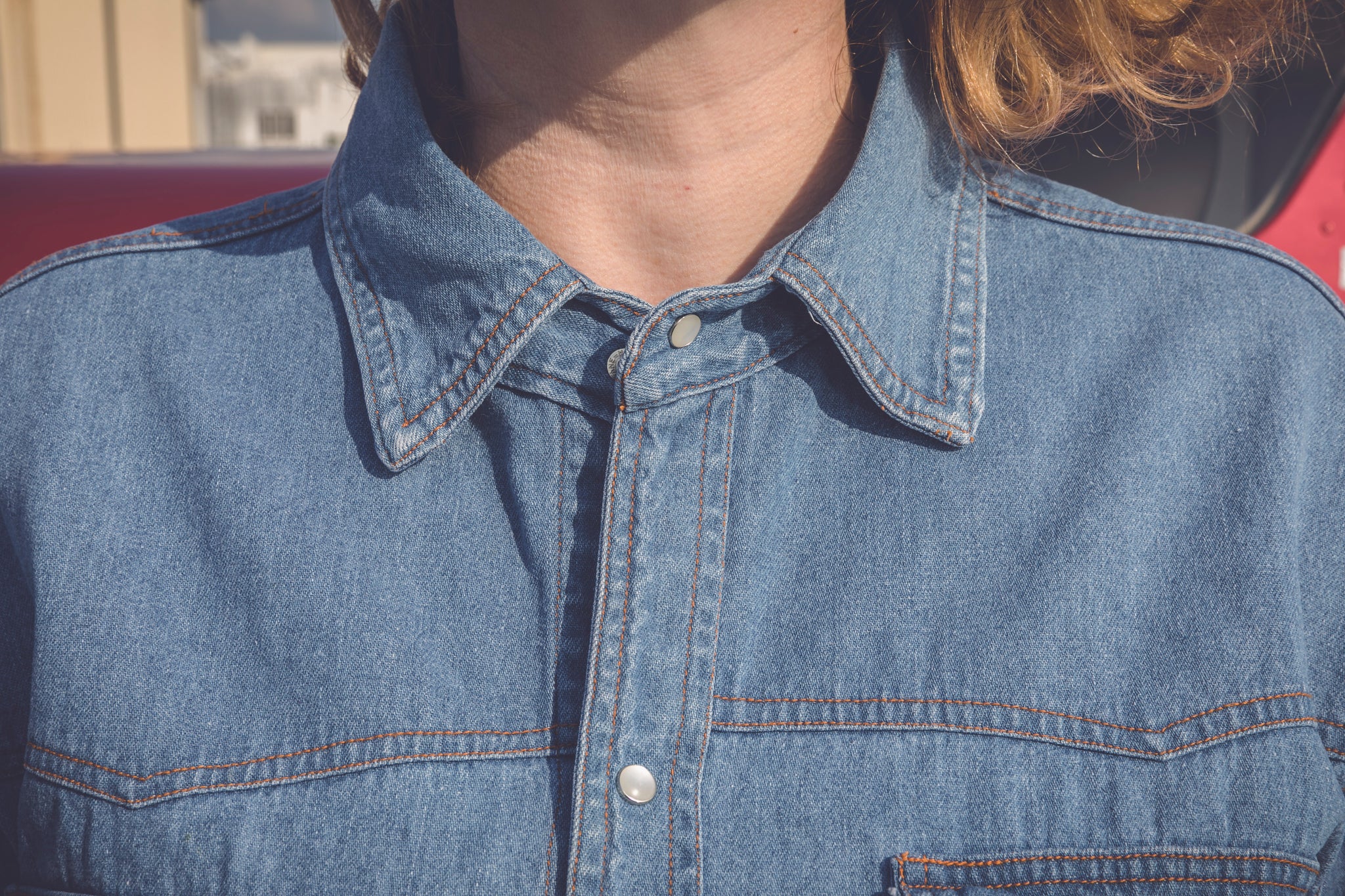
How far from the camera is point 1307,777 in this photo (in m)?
0.78

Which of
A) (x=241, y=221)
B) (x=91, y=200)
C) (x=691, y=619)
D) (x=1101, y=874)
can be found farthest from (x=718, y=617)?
(x=91, y=200)

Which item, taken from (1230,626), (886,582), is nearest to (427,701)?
(886,582)

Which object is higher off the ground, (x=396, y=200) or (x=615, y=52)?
(x=615, y=52)

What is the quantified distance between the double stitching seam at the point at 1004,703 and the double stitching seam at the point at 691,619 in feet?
0.10

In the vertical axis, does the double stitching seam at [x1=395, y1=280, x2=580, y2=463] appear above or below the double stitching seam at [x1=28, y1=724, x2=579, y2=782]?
above

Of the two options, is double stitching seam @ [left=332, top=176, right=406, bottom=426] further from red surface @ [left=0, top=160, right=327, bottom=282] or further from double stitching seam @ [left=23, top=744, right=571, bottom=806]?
red surface @ [left=0, top=160, right=327, bottom=282]

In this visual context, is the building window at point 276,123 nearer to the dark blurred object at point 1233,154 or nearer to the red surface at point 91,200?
the red surface at point 91,200

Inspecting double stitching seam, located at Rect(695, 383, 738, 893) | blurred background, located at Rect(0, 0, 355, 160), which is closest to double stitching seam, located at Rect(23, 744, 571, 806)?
double stitching seam, located at Rect(695, 383, 738, 893)

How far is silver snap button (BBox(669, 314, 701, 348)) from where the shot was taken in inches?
32.3

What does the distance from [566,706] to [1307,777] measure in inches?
21.8

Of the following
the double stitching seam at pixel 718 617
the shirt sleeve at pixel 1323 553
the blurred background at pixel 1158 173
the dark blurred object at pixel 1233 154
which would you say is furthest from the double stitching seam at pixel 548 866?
the dark blurred object at pixel 1233 154

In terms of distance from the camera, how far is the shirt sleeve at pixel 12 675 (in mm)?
864

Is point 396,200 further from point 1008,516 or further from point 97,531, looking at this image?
point 1008,516

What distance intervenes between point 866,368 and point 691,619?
248 mm
